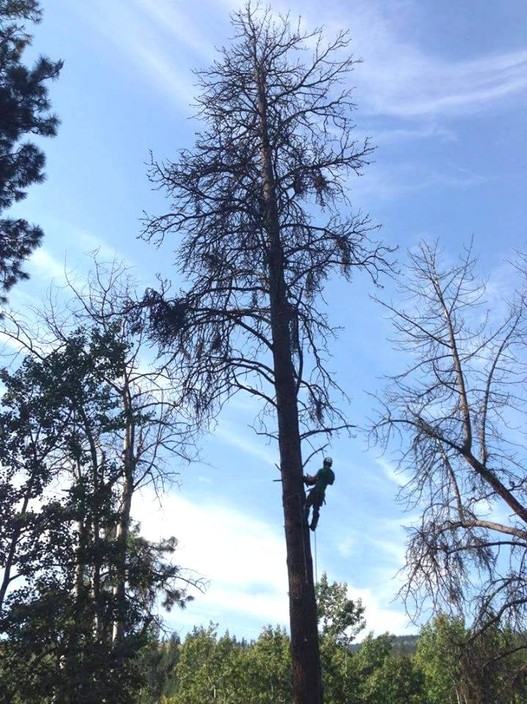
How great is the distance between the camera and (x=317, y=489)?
739 centimetres

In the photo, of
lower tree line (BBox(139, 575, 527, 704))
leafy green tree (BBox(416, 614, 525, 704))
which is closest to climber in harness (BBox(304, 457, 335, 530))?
leafy green tree (BBox(416, 614, 525, 704))

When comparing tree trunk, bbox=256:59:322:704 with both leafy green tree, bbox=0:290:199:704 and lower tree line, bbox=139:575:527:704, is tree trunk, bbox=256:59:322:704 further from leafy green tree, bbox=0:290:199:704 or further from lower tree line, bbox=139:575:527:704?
lower tree line, bbox=139:575:527:704

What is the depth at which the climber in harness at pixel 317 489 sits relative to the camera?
24.3 ft

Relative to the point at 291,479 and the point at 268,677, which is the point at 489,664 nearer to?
the point at 291,479

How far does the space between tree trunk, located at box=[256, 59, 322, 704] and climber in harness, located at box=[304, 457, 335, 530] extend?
87 millimetres

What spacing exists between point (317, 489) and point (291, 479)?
335 millimetres

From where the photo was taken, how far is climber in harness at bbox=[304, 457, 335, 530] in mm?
7406

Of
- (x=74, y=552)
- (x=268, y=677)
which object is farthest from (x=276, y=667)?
(x=74, y=552)

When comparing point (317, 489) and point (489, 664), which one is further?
point (489, 664)

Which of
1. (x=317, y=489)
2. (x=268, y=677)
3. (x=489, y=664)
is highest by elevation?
(x=268, y=677)

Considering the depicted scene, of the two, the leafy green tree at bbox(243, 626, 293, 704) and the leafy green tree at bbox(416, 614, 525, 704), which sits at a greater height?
the leafy green tree at bbox(243, 626, 293, 704)

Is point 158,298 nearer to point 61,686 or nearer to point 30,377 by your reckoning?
point 30,377

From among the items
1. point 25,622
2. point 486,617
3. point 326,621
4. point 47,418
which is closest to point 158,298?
point 47,418

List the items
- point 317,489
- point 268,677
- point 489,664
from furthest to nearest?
1. point 268,677
2. point 489,664
3. point 317,489
